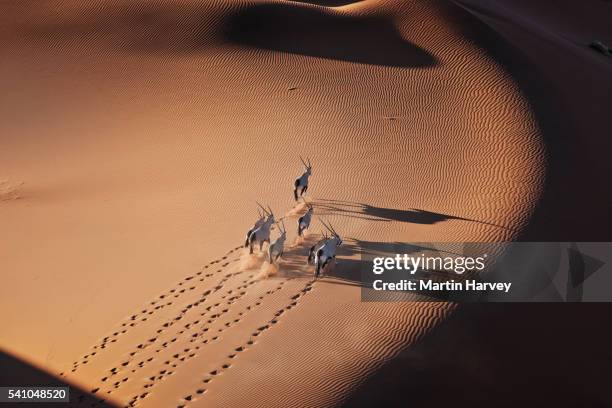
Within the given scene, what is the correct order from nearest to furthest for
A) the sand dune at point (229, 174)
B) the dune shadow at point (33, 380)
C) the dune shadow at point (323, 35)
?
1. the dune shadow at point (33, 380)
2. the sand dune at point (229, 174)
3. the dune shadow at point (323, 35)

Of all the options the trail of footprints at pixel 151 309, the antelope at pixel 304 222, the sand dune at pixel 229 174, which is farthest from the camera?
the antelope at pixel 304 222

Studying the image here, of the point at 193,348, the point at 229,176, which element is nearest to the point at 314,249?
the point at 193,348

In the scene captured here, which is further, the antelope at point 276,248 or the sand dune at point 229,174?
the antelope at point 276,248

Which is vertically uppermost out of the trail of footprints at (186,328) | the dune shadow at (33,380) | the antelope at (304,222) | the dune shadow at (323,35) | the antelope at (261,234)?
the dune shadow at (323,35)

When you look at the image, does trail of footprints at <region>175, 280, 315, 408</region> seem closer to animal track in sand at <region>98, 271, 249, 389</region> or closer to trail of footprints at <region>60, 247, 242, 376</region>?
animal track in sand at <region>98, 271, 249, 389</region>

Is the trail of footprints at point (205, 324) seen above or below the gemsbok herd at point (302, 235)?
below

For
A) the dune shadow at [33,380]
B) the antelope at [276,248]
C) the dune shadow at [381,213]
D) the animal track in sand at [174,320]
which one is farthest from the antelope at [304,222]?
the dune shadow at [33,380]

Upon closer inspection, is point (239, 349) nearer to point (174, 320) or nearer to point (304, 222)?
point (174, 320)

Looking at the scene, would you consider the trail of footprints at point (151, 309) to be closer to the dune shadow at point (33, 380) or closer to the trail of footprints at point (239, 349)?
the dune shadow at point (33, 380)
